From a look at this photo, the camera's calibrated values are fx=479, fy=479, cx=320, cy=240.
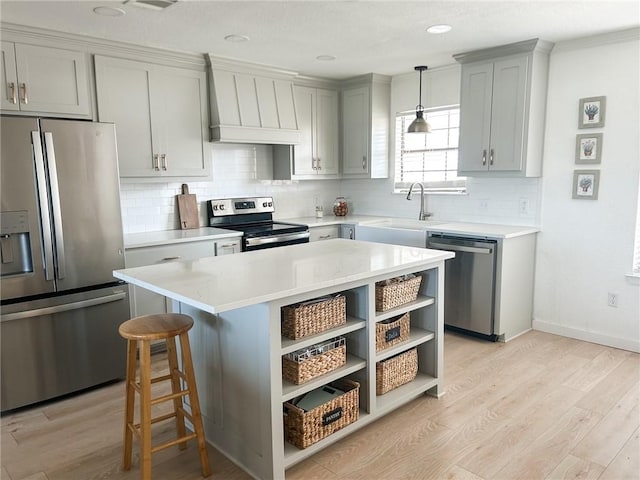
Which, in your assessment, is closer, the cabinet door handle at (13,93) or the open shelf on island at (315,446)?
the open shelf on island at (315,446)

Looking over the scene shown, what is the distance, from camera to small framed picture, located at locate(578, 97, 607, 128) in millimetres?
3717

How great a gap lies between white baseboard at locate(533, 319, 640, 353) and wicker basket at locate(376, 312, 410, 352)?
196 cm

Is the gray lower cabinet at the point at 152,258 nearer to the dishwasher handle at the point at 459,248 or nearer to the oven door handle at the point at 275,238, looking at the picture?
the oven door handle at the point at 275,238

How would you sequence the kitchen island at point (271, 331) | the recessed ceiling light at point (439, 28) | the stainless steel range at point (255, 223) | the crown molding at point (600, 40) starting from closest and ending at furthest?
the kitchen island at point (271, 331) → the recessed ceiling light at point (439, 28) → the crown molding at point (600, 40) → the stainless steel range at point (255, 223)

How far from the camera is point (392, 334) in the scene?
2773 millimetres

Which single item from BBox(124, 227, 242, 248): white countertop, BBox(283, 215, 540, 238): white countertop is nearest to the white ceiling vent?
BBox(124, 227, 242, 248): white countertop

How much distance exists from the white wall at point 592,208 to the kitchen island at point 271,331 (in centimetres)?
170

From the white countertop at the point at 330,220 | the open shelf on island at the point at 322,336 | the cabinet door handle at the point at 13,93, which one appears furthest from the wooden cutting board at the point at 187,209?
the open shelf on island at the point at 322,336

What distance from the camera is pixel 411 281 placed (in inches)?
112

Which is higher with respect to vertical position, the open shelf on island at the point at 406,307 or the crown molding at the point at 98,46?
the crown molding at the point at 98,46

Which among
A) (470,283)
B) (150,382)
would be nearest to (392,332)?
(150,382)

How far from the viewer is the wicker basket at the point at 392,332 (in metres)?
2.69

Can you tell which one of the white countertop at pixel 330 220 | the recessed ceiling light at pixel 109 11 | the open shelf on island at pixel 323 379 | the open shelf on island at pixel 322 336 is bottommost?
the open shelf on island at pixel 323 379

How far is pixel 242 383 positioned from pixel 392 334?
0.95m
